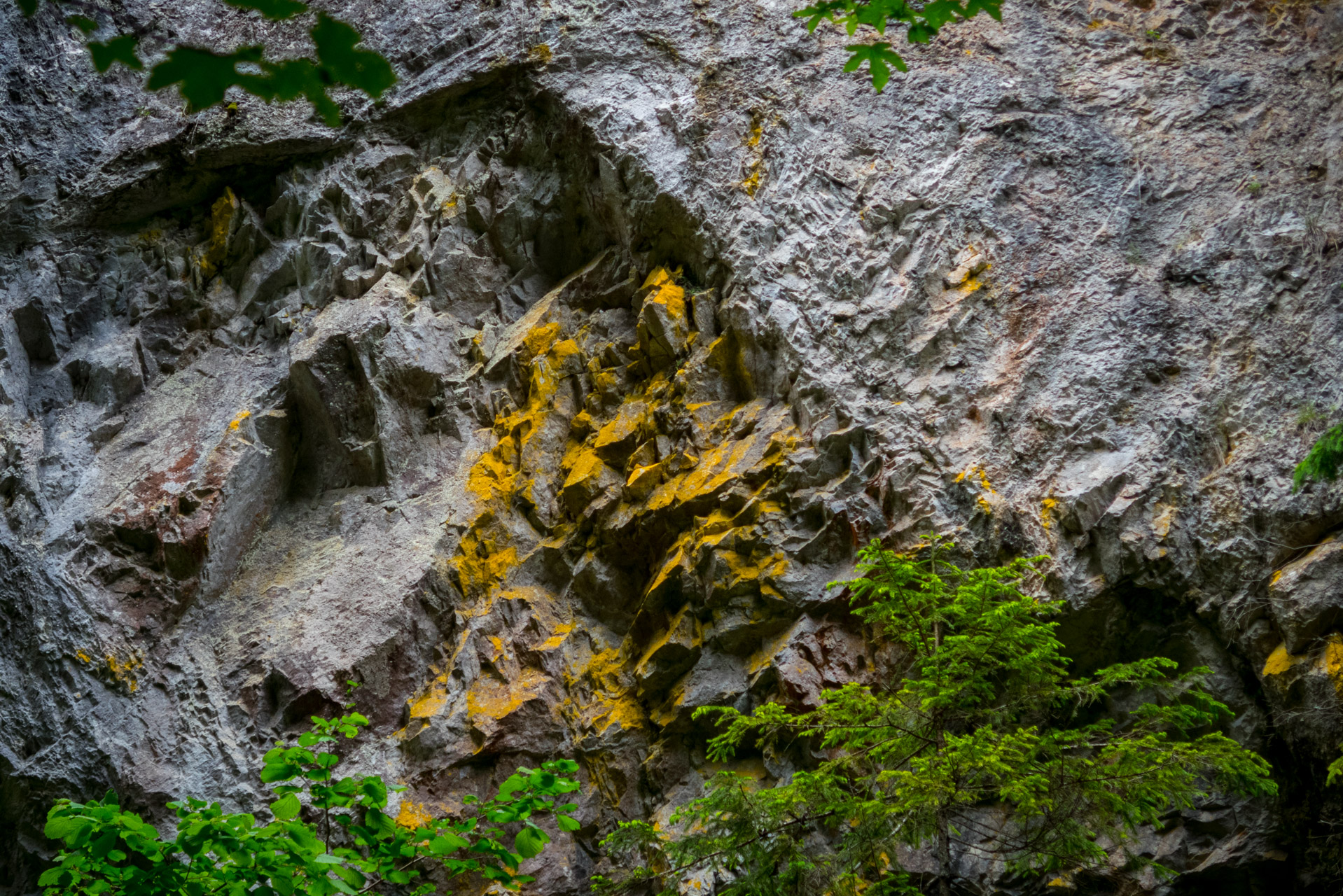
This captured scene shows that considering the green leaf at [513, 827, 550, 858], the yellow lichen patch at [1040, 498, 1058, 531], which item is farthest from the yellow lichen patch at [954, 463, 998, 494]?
the green leaf at [513, 827, 550, 858]

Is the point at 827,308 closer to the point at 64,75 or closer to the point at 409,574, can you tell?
the point at 409,574

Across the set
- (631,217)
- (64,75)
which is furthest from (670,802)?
(64,75)

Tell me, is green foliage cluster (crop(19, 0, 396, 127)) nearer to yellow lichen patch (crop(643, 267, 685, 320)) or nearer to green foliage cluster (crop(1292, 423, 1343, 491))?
green foliage cluster (crop(1292, 423, 1343, 491))

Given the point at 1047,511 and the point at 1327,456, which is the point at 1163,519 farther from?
the point at 1327,456

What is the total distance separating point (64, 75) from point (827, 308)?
972 centimetres

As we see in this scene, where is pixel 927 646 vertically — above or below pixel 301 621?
below

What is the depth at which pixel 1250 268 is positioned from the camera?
20.4ft

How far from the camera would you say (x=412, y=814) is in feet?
21.3

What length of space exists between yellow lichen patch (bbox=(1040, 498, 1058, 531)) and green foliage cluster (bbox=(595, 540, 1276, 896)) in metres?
0.68

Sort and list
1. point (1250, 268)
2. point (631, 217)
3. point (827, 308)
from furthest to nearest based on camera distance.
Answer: point (631, 217)
point (827, 308)
point (1250, 268)

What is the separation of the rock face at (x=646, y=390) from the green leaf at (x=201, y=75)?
4.89m

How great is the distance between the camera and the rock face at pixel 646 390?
5668 millimetres

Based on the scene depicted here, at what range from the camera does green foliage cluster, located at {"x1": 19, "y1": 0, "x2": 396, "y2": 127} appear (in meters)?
1.62

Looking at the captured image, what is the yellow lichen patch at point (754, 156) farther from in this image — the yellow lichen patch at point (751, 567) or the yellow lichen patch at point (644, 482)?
the yellow lichen patch at point (751, 567)
